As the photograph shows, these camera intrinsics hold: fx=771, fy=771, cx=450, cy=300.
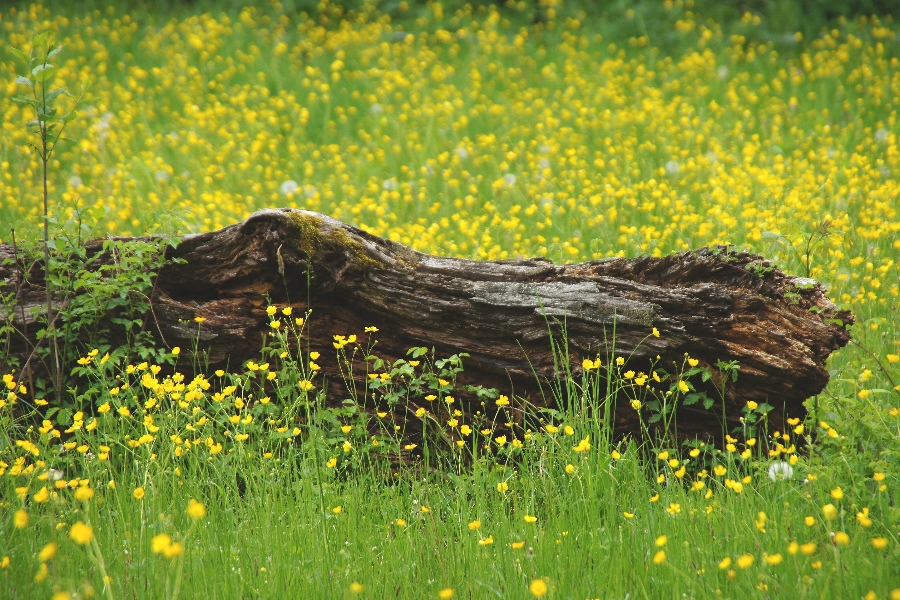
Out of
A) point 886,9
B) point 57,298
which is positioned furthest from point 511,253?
point 886,9

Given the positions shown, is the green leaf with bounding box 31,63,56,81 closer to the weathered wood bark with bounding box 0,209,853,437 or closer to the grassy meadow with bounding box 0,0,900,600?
the grassy meadow with bounding box 0,0,900,600

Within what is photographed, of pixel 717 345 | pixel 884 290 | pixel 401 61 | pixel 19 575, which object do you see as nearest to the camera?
pixel 19 575

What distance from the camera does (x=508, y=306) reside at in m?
3.18

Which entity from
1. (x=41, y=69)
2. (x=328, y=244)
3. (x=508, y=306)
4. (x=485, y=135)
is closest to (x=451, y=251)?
(x=328, y=244)

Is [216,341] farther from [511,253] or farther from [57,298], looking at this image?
[511,253]

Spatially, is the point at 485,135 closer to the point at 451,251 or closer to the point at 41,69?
the point at 451,251

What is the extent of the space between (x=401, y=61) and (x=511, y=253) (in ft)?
16.3

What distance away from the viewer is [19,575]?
2250 mm

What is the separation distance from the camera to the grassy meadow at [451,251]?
2.29 metres

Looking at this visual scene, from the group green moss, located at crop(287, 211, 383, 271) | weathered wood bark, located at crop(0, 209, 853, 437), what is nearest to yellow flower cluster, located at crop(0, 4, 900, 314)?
weathered wood bark, located at crop(0, 209, 853, 437)

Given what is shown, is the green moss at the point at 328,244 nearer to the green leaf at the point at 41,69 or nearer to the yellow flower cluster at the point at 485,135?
the yellow flower cluster at the point at 485,135

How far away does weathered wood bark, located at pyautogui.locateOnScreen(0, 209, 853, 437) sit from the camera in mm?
3053

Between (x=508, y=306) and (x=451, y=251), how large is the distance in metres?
2.18

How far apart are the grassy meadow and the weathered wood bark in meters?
0.10
